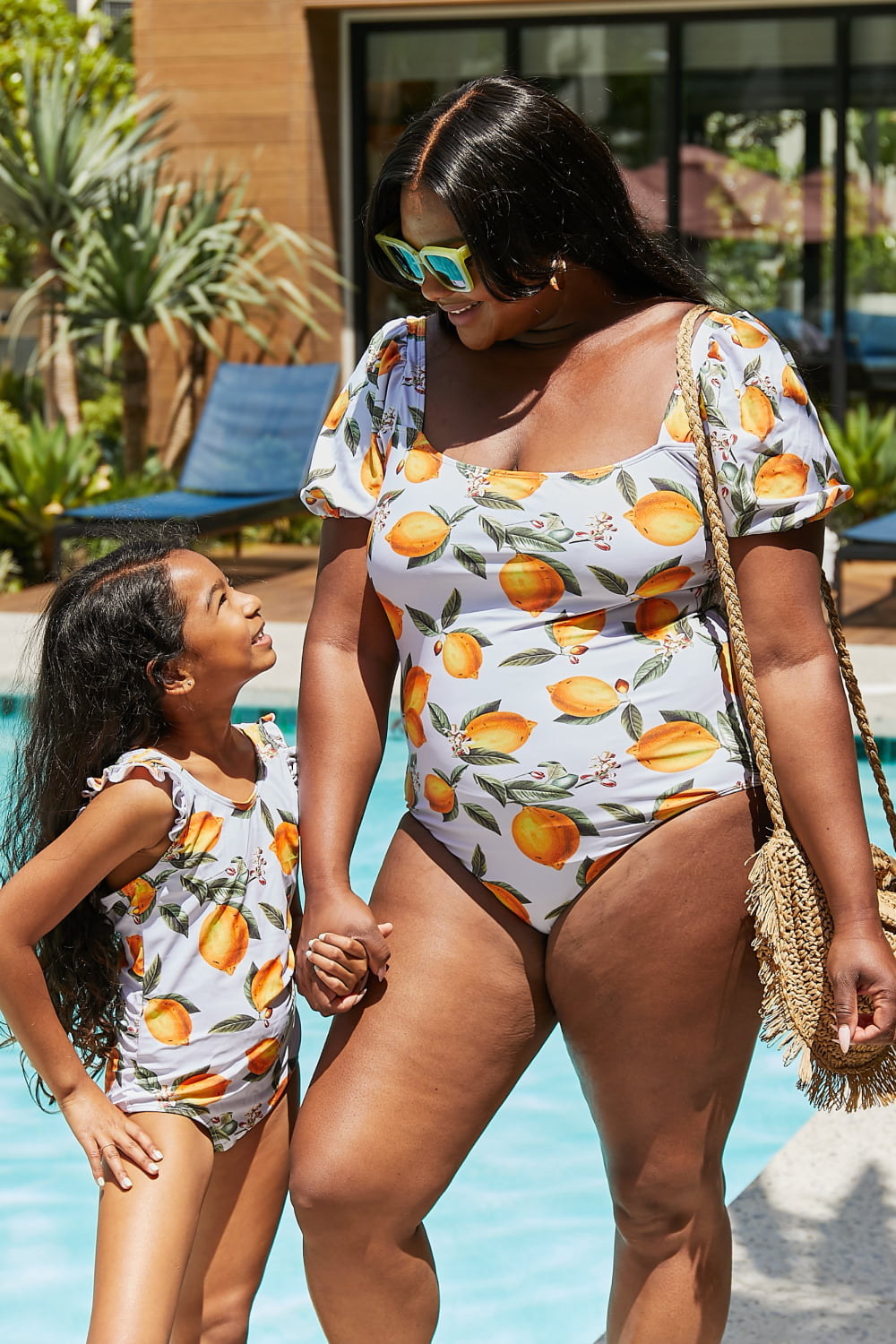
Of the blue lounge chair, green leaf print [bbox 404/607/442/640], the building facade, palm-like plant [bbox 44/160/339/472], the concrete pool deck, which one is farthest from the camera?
the building facade

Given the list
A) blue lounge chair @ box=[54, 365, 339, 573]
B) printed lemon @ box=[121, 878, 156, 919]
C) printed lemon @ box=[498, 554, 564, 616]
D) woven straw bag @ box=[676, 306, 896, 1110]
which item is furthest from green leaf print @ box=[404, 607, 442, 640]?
blue lounge chair @ box=[54, 365, 339, 573]

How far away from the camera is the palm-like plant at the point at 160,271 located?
9.82m

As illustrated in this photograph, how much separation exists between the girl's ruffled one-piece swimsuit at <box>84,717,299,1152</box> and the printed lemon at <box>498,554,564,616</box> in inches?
18.3

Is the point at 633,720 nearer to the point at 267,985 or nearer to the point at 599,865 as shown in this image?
the point at 599,865

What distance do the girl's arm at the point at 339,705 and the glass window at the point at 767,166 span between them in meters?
9.04

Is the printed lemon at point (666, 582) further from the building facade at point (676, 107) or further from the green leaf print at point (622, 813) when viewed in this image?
the building facade at point (676, 107)

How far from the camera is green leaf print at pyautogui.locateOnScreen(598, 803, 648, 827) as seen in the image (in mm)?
1840

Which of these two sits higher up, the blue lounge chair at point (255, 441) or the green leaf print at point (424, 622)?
the green leaf print at point (424, 622)

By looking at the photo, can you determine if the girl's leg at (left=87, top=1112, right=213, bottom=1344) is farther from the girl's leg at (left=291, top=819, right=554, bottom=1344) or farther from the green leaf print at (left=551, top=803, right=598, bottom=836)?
the green leaf print at (left=551, top=803, right=598, bottom=836)

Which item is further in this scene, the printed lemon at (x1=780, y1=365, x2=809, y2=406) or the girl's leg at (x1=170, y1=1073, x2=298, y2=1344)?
the girl's leg at (x1=170, y1=1073, x2=298, y2=1344)

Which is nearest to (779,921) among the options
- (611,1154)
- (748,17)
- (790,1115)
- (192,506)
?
(611,1154)

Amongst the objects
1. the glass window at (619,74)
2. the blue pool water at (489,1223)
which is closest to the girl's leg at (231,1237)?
the blue pool water at (489,1223)

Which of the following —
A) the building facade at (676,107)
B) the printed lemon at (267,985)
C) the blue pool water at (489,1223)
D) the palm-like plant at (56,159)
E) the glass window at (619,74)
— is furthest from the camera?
the glass window at (619,74)

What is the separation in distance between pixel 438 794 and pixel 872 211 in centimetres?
960
